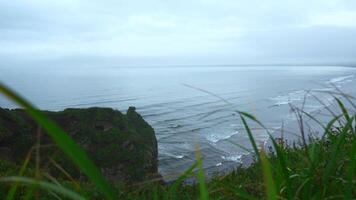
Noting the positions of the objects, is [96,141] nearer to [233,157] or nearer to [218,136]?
[233,157]

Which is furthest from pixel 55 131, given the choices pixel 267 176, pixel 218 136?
pixel 218 136

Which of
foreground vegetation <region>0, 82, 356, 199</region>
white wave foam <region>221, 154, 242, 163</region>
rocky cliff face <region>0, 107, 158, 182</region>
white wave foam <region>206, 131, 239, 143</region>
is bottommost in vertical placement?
white wave foam <region>221, 154, 242, 163</region>

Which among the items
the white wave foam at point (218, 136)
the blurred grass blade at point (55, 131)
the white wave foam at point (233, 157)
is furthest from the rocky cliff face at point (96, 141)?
the white wave foam at point (218, 136)

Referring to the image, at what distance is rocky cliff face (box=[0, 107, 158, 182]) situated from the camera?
16730 mm

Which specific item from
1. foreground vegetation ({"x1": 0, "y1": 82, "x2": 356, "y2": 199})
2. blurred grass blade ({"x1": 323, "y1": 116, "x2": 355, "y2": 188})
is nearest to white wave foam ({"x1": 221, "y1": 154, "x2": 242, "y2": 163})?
foreground vegetation ({"x1": 0, "y1": 82, "x2": 356, "y2": 199})

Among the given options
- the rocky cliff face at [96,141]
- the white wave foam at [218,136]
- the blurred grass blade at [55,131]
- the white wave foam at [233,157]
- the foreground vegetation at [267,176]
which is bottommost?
the white wave foam at [233,157]

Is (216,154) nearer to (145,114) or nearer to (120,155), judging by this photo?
(120,155)

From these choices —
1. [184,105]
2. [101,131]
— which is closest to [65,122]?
[101,131]

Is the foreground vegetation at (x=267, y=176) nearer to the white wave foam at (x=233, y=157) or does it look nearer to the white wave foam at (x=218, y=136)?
the white wave foam at (x=233, y=157)

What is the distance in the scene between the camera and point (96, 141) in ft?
61.4

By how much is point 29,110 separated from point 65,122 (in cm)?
1935

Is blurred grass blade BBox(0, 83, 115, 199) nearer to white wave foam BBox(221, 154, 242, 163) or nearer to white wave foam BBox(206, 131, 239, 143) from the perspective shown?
white wave foam BBox(221, 154, 242, 163)

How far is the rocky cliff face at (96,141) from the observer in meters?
16.7

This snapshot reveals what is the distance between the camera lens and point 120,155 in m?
18.0
